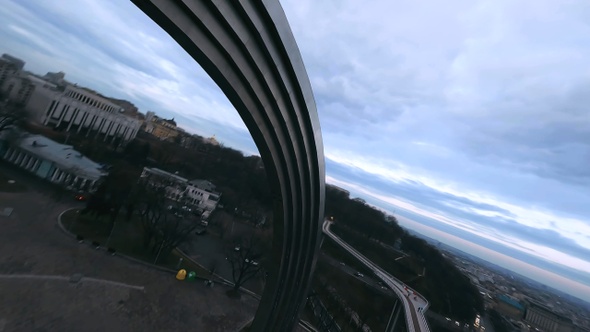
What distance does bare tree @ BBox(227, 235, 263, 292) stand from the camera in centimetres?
2233

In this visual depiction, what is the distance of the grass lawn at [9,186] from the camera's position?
24.5 metres

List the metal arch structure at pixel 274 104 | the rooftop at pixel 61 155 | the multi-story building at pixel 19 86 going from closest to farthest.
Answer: the metal arch structure at pixel 274 104
the rooftop at pixel 61 155
the multi-story building at pixel 19 86

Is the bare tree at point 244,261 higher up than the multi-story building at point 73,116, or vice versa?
the multi-story building at point 73,116

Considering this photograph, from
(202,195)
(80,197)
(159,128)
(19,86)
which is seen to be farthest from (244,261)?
(159,128)

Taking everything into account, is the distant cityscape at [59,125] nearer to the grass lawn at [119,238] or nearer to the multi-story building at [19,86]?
the multi-story building at [19,86]

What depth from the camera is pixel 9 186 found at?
2527 cm

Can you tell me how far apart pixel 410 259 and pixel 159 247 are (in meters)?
41.3

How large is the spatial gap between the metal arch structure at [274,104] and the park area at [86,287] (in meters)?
8.27

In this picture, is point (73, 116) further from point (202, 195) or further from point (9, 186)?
point (202, 195)

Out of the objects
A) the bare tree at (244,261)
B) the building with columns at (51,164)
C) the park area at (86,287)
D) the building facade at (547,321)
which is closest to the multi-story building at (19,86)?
the building with columns at (51,164)

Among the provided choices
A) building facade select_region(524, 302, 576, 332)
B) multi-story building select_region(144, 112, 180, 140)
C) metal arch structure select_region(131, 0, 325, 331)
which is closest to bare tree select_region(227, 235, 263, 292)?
metal arch structure select_region(131, 0, 325, 331)

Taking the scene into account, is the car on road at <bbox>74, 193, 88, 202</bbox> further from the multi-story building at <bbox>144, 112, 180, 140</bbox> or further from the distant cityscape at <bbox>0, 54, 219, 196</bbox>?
the multi-story building at <bbox>144, 112, 180, 140</bbox>

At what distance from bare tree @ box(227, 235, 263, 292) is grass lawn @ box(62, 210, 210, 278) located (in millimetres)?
2714

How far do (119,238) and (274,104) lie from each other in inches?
931
